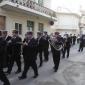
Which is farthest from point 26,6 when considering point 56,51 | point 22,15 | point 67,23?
point 67,23

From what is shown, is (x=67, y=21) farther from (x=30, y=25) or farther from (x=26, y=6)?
(x=26, y=6)

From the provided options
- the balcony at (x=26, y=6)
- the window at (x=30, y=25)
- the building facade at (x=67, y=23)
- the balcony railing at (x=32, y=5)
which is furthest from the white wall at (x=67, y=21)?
the window at (x=30, y=25)

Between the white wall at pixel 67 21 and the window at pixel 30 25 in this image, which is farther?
the white wall at pixel 67 21

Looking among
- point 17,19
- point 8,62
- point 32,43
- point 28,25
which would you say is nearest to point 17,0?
point 17,19

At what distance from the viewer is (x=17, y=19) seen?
20.9 m

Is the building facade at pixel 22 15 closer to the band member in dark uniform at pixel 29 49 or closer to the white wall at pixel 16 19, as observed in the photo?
the white wall at pixel 16 19

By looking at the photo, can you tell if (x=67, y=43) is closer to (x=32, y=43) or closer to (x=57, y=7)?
(x=32, y=43)

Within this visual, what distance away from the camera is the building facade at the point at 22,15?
60.8ft

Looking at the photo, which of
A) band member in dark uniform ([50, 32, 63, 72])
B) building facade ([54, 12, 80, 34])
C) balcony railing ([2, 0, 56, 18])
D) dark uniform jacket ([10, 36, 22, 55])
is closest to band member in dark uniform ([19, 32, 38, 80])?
dark uniform jacket ([10, 36, 22, 55])

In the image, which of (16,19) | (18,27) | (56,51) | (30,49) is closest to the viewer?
(30,49)

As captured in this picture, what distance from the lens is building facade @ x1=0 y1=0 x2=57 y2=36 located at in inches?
730

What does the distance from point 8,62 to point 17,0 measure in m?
9.29

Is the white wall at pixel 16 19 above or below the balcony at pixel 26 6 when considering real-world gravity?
below

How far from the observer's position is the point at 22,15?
2175 centimetres
